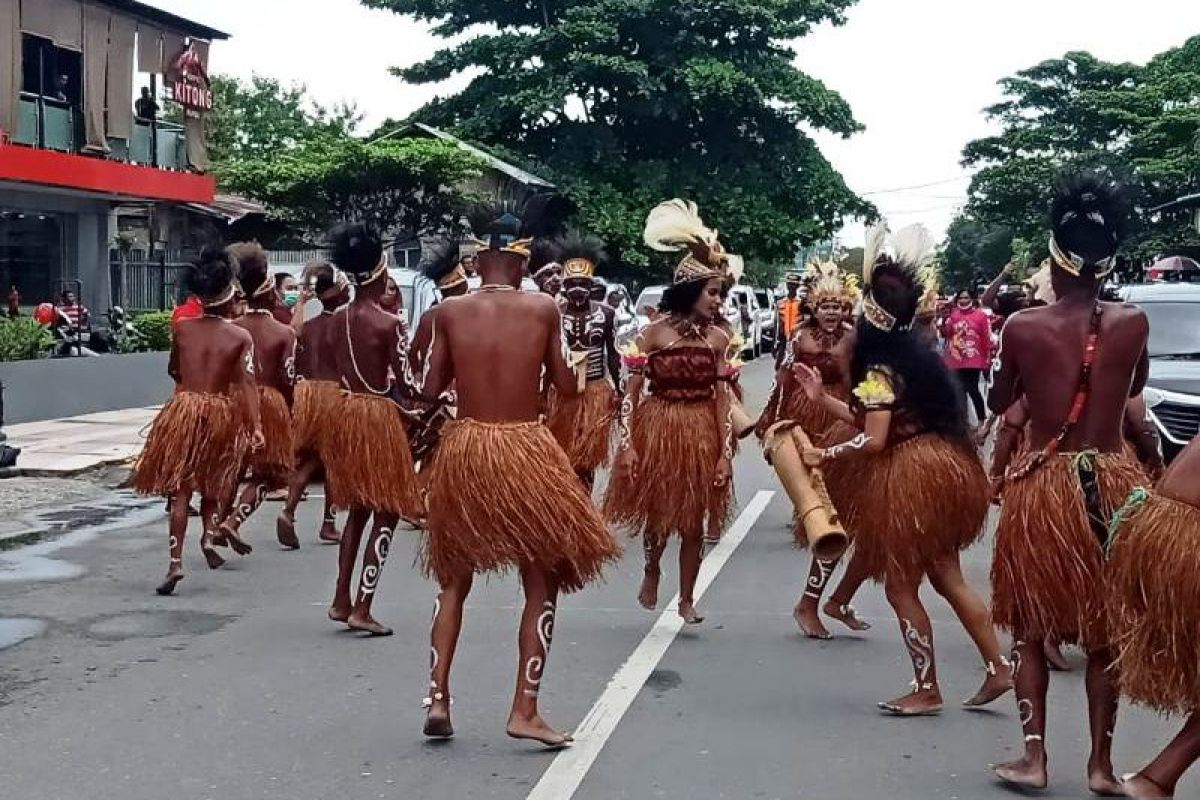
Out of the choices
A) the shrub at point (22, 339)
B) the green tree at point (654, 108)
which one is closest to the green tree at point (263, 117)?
the green tree at point (654, 108)

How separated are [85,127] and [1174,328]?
1796 centimetres

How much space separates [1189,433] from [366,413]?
6191 mm

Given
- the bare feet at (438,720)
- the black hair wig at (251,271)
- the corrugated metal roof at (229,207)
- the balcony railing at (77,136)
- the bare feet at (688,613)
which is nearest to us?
the bare feet at (438,720)

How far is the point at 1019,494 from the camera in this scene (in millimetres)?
5219

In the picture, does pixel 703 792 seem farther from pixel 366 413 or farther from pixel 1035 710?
pixel 366 413

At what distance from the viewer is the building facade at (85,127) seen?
74.1ft

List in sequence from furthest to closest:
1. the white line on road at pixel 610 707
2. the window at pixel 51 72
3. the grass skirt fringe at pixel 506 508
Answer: the window at pixel 51 72 → the grass skirt fringe at pixel 506 508 → the white line on road at pixel 610 707

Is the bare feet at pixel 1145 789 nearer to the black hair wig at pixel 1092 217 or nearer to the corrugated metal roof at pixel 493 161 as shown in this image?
the black hair wig at pixel 1092 217

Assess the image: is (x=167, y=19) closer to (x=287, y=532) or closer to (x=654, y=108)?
(x=654, y=108)

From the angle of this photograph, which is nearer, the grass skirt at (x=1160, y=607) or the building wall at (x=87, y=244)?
the grass skirt at (x=1160, y=607)

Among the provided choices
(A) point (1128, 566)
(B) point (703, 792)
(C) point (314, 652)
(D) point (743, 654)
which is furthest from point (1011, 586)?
(C) point (314, 652)

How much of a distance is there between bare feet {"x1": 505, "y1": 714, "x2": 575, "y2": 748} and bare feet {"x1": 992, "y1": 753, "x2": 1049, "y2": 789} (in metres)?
1.59

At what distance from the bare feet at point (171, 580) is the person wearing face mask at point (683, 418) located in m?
2.67

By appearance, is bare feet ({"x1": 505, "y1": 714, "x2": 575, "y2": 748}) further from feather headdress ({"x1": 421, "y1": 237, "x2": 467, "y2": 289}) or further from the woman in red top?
the woman in red top
